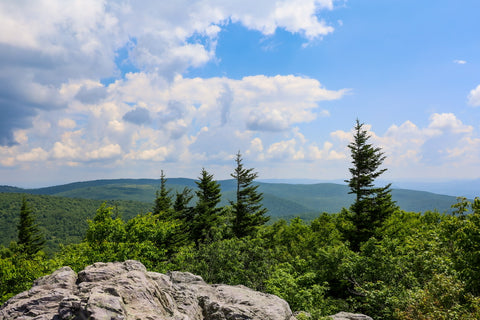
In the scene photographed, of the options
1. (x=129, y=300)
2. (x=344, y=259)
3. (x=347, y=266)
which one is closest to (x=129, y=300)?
(x=129, y=300)

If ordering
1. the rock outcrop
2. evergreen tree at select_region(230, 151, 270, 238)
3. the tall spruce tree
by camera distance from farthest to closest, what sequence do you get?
1. evergreen tree at select_region(230, 151, 270, 238)
2. the tall spruce tree
3. the rock outcrop

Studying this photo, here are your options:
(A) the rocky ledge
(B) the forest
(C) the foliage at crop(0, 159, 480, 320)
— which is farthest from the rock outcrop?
(C) the foliage at crop(0, 159, 480, 320)

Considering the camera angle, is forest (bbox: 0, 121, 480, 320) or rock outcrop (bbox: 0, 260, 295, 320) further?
forest (bbox: 0, 121, 480, 320)

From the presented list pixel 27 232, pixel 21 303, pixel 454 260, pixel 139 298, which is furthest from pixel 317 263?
pixel 27 232

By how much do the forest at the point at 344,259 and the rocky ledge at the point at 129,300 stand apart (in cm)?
349

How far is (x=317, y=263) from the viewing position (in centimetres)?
2952

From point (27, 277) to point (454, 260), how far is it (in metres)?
41.0

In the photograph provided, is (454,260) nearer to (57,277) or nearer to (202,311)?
(202,311)

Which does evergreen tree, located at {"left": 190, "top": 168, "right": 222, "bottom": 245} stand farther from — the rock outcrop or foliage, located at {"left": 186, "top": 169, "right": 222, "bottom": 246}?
the rock outcrop

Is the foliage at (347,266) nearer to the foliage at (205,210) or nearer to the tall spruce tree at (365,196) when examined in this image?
the tall spruce tree at (365,196)

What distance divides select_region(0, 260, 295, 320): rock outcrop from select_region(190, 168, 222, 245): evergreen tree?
31.0 metres

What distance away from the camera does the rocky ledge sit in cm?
909

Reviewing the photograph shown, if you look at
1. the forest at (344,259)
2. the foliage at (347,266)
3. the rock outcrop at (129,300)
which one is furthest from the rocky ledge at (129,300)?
the foliage at (347,266)

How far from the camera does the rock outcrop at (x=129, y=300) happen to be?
909cm
